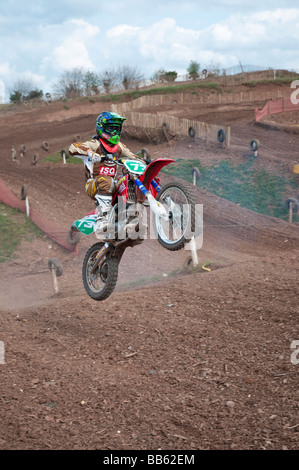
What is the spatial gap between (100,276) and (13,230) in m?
10.6

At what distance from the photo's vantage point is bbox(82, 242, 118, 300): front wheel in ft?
22.5

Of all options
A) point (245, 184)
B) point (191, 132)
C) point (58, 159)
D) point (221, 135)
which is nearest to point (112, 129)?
point (245, 184)

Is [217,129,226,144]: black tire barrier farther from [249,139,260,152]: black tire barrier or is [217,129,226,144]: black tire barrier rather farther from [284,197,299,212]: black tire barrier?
[284,197,299,212]: black tire barrier

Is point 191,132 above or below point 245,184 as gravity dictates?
above

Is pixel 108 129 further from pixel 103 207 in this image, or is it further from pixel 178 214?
pixel 178 214

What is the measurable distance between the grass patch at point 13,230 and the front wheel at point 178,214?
11.0 meters

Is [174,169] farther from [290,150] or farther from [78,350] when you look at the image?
[78,350]

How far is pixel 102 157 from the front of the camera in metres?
6.70

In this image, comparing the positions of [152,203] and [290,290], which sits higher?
[152,203]

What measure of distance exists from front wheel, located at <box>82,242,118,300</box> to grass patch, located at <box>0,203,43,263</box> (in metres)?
9.25

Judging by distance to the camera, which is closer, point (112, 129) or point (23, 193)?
point (112, 129)

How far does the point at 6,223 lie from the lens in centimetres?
1745

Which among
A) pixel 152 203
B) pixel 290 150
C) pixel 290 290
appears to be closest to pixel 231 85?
pixel 290 150
